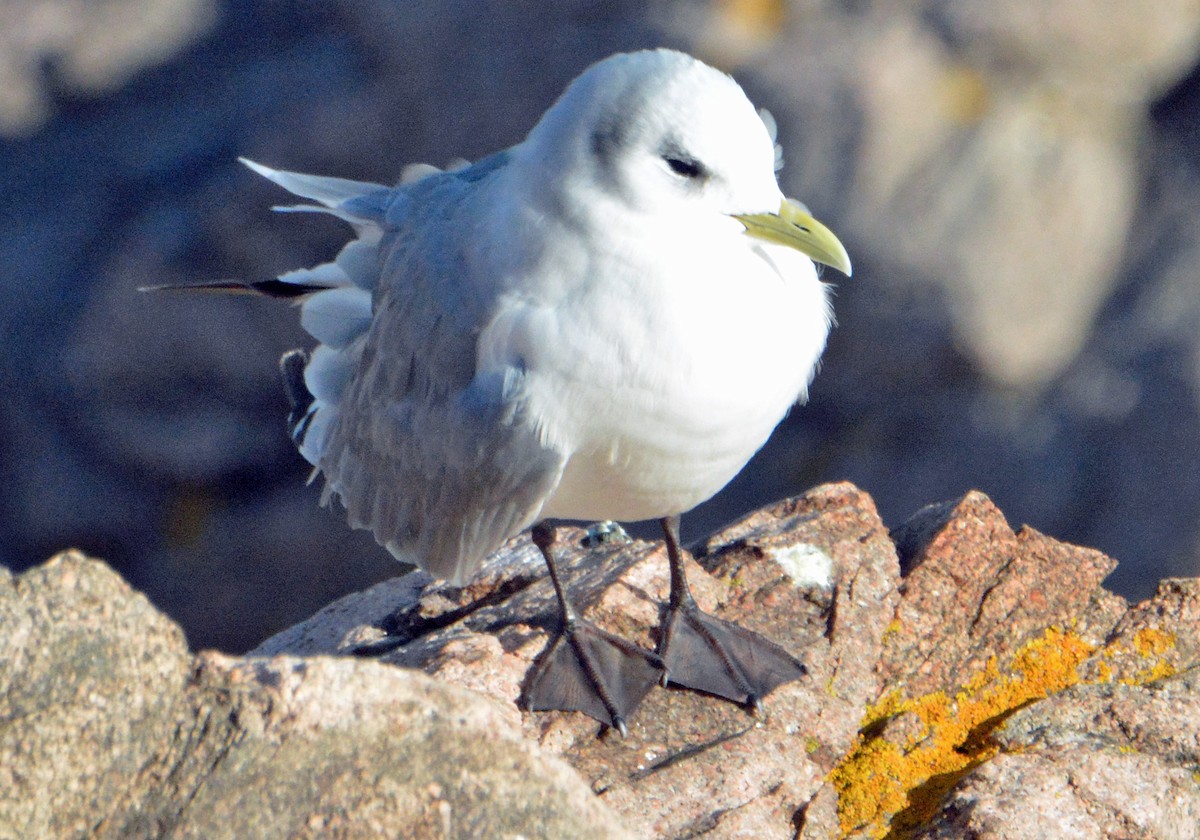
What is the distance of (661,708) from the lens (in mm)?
3127

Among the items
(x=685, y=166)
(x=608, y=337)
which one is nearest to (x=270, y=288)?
(x=608, y=337)

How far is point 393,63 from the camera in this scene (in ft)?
21.9

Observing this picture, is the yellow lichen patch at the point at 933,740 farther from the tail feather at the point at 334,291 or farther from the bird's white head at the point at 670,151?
the tail feather at the point at 334,291

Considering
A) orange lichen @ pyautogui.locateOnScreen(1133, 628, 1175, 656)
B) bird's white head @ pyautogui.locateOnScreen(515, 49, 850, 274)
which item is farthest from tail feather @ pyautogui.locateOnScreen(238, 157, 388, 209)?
orange lichen @ pyautogui.locateOnScreen(1133, 628, 1175, 656)

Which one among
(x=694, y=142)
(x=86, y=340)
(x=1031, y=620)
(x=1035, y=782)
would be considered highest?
(x=694, y=142)

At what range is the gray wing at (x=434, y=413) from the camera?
9.80ft

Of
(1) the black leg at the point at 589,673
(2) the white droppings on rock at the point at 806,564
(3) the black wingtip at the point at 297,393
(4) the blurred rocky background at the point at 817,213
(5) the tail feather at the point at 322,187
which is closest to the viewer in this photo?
(1) the black leg at the point at 589,673

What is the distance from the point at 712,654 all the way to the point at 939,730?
1.72 ft

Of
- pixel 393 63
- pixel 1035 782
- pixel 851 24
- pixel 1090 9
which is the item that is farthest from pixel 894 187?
pixel 1035 782

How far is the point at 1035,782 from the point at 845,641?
799mm

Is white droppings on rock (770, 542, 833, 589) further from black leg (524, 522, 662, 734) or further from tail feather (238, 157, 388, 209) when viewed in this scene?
tail feather (238, 157, 388, 209)

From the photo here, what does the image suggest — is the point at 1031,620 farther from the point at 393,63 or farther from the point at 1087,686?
the point at 393,63


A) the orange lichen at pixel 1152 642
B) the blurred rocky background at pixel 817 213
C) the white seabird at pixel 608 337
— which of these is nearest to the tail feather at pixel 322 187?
the white seabird at pixel 608 337

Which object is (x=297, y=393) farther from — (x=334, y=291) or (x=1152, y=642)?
(x=1152, y=642)
